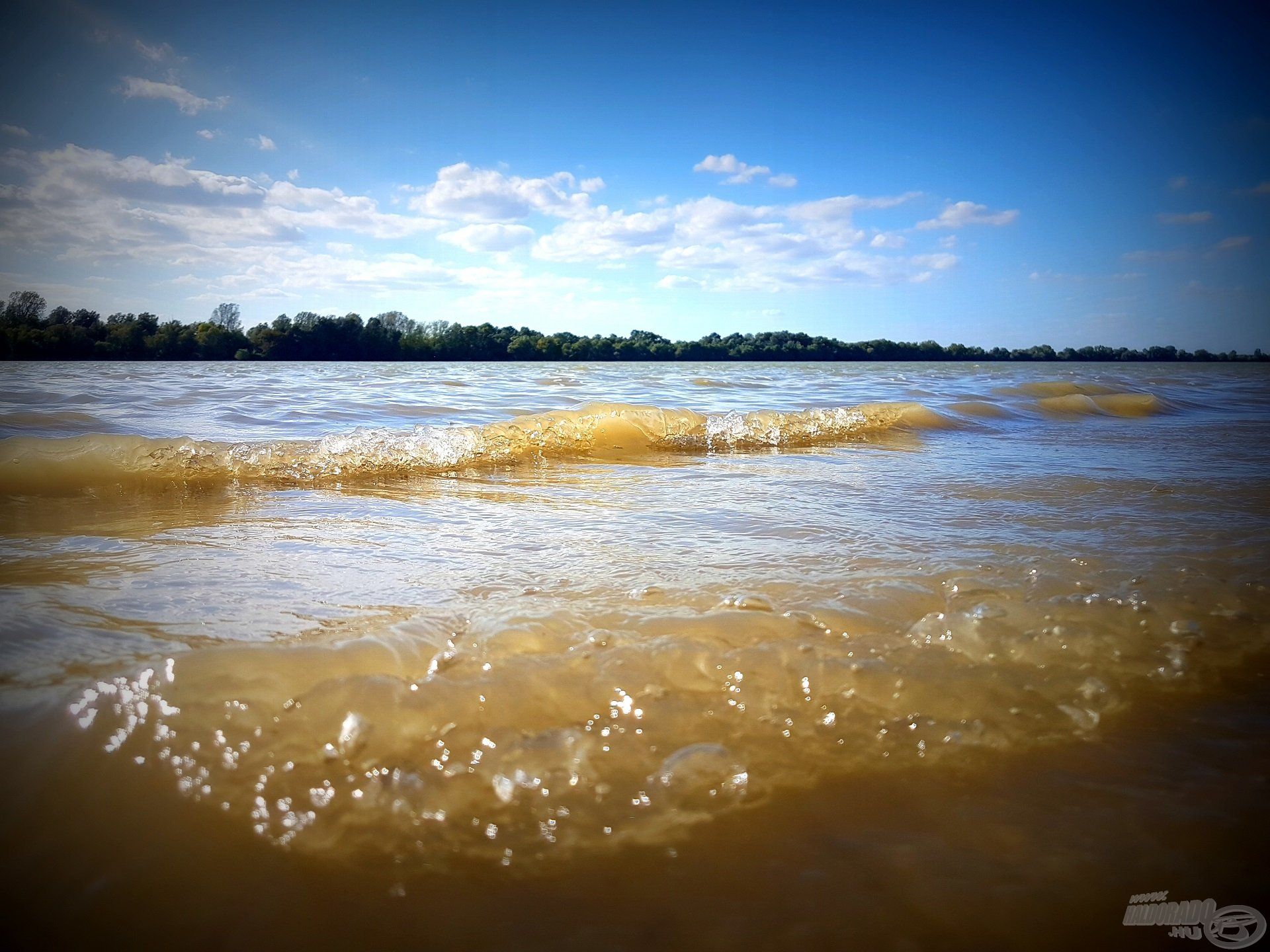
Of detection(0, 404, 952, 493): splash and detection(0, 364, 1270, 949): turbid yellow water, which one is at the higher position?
detection(0, 404, 952, 493): splash

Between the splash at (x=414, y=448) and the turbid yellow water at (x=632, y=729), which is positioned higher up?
→ the splash at (x=414, y=448)

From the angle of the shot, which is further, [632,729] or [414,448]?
[414,448]

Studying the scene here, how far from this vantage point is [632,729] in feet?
4.23

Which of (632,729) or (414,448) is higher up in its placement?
(414,448)

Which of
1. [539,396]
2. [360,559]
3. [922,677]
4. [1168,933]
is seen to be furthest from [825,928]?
[539,396]

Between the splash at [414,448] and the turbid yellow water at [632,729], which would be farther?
the splash at [414,448]

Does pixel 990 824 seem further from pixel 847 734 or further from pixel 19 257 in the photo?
pixel 19 257

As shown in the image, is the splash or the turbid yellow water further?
the splash

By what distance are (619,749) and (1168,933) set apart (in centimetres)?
90

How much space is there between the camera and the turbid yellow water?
0.94 metres

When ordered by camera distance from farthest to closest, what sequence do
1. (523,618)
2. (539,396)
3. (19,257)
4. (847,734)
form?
(19,257) < (539,396) < (523,618) < (847,734)

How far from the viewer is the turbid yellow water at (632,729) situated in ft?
3.08

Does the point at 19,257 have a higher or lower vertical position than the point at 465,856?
higher

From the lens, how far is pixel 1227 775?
1209 millimetres
